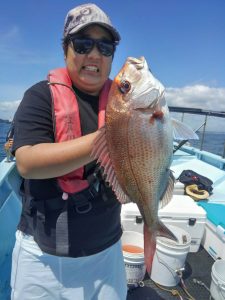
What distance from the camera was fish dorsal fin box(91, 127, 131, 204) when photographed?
162cm

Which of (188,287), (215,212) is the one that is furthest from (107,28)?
(215,212)

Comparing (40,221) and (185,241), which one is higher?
(40,221)

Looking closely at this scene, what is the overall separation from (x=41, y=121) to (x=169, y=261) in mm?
3042

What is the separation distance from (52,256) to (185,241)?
2578 mm

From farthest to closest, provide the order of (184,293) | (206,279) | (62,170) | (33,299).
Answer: (206,279), (184,293), (33,299), (62,170)

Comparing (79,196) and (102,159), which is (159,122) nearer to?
(102,159)

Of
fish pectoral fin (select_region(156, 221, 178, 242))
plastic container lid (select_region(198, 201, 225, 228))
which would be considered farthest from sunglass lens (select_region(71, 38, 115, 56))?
plastic container lid (select_region(198, 201, 225, 228))

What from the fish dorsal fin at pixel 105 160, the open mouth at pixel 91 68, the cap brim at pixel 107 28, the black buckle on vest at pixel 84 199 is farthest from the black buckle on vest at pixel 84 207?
the cap brim at pixel 107 28

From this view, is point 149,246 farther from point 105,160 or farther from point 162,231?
point 105,160

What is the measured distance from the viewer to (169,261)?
3.96 meters

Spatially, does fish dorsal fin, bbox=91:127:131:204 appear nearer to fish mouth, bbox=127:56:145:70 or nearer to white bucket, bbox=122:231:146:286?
fish mouth, bbox=127:56:145:70

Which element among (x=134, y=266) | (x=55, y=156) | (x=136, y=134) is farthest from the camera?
(x=134, y=266)

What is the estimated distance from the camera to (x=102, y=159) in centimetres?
171

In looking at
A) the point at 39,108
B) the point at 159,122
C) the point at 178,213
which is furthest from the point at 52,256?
the point at 178,213
